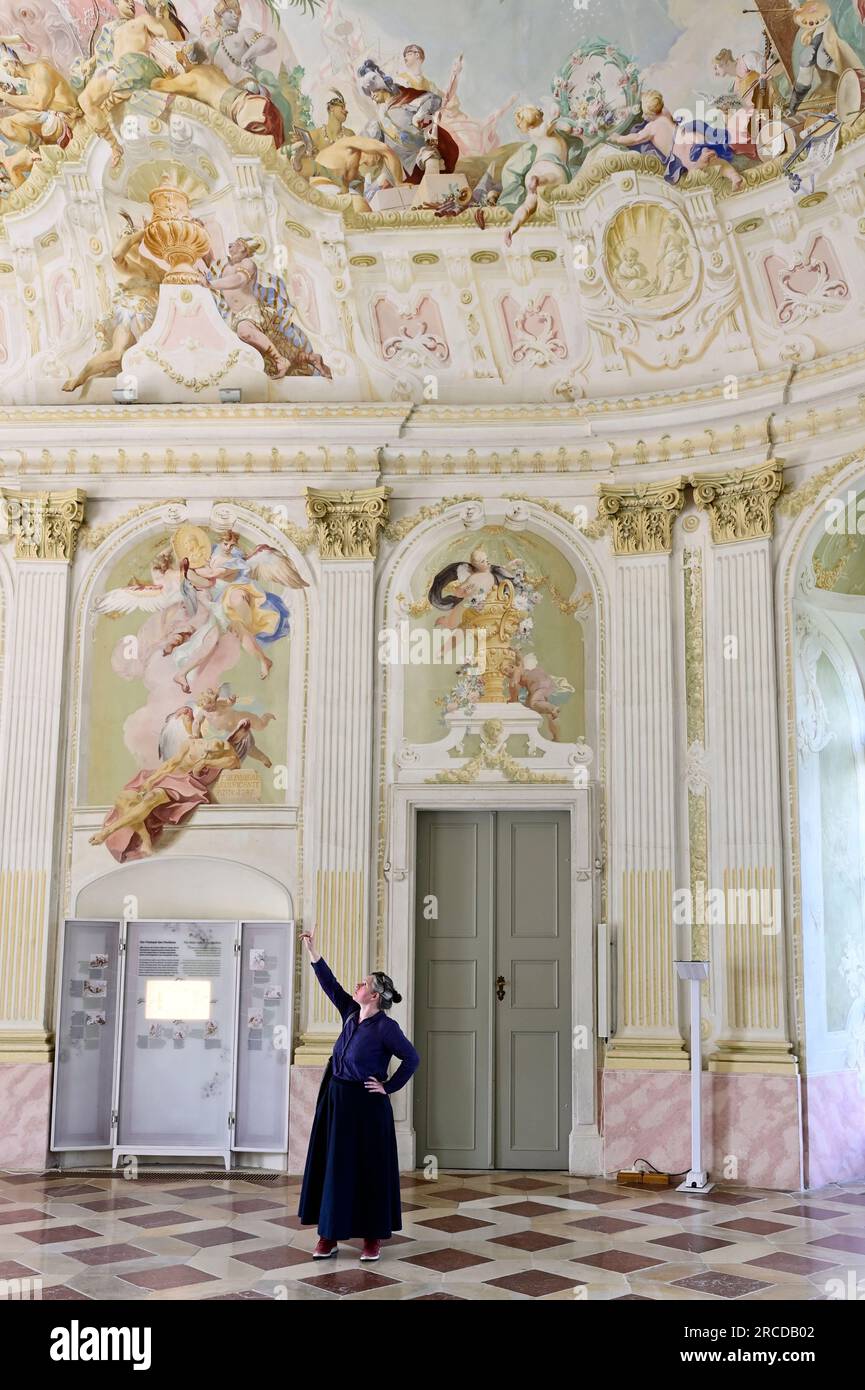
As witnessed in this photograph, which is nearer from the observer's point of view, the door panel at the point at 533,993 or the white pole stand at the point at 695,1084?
the white pole stand at the point at 695,1084

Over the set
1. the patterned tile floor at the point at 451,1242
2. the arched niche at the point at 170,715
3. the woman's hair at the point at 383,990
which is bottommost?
the patterned tile floor at the point at 451,1242

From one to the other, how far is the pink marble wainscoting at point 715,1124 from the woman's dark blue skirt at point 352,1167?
3616mm

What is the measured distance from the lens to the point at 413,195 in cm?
1252

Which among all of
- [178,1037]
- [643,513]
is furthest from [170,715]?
[643,513]

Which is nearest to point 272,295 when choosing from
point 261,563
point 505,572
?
point 261,563

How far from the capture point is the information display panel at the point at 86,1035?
483 inches

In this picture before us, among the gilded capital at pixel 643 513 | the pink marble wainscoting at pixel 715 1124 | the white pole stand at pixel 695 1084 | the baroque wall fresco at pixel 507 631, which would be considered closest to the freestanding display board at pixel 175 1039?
the baroque wall fresco at pixel 507 631

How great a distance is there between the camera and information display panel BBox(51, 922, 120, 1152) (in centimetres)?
1227

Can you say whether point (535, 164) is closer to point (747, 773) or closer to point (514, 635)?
point (514, 635)

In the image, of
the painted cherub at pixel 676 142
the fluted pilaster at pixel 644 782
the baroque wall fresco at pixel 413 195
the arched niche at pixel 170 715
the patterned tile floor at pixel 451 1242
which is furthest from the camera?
the arched niche at pixel 170 715

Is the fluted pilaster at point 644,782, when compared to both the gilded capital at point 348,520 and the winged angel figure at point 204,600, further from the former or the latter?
the winged angel figure at point 204,600

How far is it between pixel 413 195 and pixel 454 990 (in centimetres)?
747

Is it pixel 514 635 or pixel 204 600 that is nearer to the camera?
pixel 514 635

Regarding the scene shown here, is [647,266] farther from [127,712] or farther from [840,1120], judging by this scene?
[840,1120]
